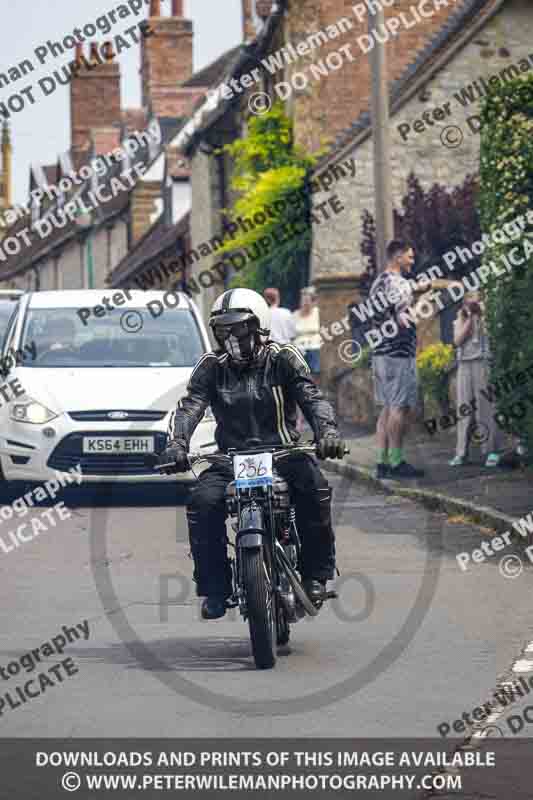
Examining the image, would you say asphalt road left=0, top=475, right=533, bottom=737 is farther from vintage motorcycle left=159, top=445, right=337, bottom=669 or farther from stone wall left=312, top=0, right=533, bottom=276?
stone wall left=312, top=0, right=533, bottom=276

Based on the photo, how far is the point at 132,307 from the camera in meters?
17.3

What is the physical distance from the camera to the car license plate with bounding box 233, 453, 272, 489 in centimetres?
824

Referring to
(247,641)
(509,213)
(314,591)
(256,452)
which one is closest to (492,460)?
(509,213)

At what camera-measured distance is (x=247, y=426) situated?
863 centimetres

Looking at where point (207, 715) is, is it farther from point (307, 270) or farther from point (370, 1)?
point (307, 270)

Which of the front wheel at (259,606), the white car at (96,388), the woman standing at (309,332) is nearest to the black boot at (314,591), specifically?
the front wheel at (259,606)

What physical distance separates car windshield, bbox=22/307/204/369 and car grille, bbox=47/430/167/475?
116cm

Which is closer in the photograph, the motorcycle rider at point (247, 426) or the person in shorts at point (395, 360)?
the motorcycle rider at point (247, 426)

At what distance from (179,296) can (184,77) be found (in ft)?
169

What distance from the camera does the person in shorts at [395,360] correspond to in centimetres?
1659

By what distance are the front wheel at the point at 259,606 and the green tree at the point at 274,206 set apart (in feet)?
84.2

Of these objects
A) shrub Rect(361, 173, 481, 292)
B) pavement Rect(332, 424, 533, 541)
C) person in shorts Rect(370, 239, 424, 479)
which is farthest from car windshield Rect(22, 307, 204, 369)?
shrub Rect(361, 173, 481, 292)

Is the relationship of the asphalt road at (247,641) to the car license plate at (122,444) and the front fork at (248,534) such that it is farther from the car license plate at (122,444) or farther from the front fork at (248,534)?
the car license plate at (122,444)
